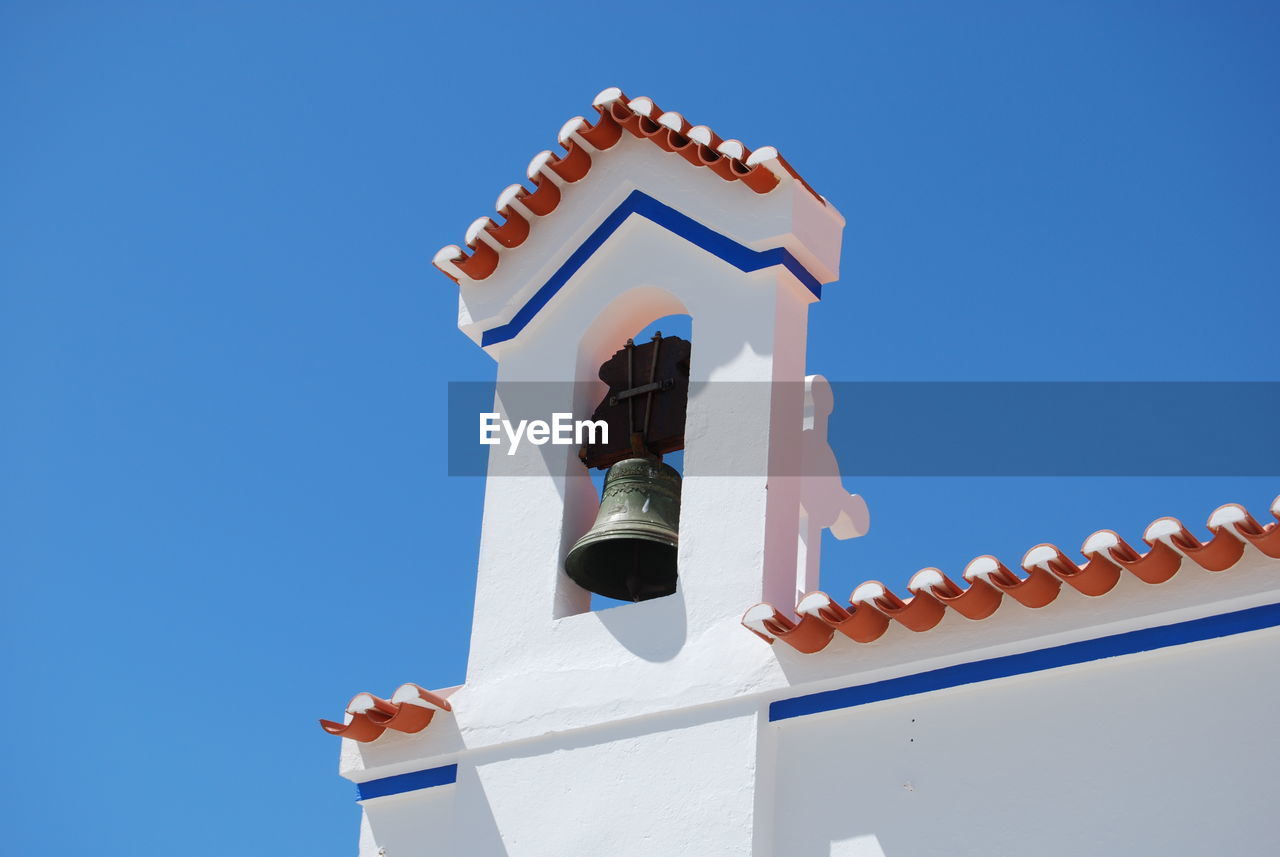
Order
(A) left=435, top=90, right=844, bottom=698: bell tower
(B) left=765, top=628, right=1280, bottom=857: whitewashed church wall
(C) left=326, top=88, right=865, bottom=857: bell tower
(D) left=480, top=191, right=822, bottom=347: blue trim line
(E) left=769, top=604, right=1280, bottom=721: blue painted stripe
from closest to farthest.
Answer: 1. (B) left=765, top=628, right=1280, bottom=857: whitewashed church wall
2. (E) left=769, top=604, right=1280, bottom=721: blue painted stripe
3. (C) left=326, top=88, right=865, bottom=857: bell tower
4. (A) left=435, top=90, right=844, bottom=698: bell tower
5. (D) left=480, top=191, right=822, bottom=347: blue trim line

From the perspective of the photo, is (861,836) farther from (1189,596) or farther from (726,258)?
(726,258)

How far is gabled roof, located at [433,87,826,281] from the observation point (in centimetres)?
700

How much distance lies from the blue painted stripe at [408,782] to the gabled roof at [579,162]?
78.8 inches

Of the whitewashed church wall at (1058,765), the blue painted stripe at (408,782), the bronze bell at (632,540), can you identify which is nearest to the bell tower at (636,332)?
the bronze bell at (632,540)

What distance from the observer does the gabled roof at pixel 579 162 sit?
275 inches

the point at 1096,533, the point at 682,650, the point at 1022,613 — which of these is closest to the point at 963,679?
the point at 1022,613

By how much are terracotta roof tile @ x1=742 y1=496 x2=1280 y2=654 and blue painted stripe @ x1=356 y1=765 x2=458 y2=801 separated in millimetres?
1269

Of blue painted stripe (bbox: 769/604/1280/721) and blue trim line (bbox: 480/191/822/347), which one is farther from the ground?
blue trim line (bbox: 480/191/822/347)

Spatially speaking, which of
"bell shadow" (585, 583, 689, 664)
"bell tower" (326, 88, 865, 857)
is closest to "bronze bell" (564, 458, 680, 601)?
"bell tower" (326, 88, 865, 857)

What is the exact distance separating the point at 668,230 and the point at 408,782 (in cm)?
225

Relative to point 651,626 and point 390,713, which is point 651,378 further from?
point 390,713

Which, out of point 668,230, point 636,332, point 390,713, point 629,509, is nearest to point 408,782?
point 390,713

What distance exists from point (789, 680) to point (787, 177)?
189 centimetres

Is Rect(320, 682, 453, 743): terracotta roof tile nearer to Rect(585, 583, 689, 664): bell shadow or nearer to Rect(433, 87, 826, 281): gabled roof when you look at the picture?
Rect(585, 583, 689, 664): bell shadow
